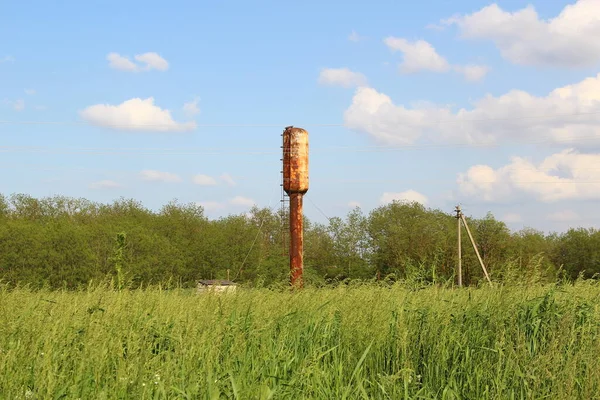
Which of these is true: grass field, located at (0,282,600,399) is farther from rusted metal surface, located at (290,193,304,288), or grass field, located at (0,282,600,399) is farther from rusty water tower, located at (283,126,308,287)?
rusty water tower, located at (283,126,308,287)

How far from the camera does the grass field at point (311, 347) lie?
171 inches

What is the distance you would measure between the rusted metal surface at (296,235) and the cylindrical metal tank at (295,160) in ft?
1.01

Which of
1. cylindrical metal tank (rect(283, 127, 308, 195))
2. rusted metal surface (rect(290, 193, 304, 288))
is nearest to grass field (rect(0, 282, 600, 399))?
rusted metal surface (rect(290, 193, 304, 288))

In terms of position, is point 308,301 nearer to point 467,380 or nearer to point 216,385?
point 467,380

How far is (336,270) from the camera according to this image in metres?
55.5

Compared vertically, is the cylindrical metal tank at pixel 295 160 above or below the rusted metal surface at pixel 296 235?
above

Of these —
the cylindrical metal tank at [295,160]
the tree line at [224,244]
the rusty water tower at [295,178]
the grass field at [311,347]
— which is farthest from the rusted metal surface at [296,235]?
the tree line at [224,244]

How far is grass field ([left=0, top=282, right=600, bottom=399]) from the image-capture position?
171 inches

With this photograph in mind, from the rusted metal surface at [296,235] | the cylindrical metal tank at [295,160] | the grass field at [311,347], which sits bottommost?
the grass field at [311,347]

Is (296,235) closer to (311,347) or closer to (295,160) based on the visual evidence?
(295,160)

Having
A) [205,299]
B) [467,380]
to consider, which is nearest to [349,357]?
[467,380]

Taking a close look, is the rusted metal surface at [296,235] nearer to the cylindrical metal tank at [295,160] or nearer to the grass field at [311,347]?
the cylindrical metal tank at [295,160]

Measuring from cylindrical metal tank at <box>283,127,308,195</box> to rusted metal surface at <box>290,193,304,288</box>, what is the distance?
309mm

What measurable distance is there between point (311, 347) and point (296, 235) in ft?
40.2
